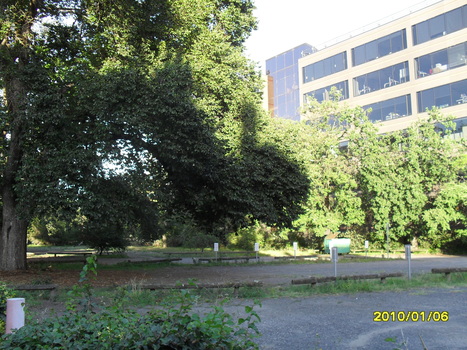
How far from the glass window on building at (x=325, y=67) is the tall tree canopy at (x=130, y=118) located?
31088 millimetres

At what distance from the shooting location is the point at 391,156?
110ft

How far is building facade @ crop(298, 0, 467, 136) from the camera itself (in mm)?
36094

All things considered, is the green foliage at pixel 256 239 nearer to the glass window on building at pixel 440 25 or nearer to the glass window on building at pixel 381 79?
the glass window on building at pixel 381 79

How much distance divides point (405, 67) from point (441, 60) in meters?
3.68

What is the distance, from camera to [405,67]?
4053 cm

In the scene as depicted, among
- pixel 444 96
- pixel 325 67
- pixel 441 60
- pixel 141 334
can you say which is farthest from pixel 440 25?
pixel 141 334

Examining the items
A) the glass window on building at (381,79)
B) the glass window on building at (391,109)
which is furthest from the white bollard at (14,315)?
the glass window on building at (381,79)

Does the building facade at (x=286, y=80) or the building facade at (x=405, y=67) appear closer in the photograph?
the building facade at (x=405, y=67)

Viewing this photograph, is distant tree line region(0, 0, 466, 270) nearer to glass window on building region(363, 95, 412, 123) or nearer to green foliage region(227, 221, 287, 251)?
green foliage region(227, 221, 287, 251)

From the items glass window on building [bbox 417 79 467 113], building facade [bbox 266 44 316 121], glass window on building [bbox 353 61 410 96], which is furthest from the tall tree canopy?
building facade [bbox 266 44 316 121]

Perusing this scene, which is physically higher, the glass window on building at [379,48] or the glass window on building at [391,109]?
the glass window on building at [379,48]

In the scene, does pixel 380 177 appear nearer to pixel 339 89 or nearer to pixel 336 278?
pixel 339 89

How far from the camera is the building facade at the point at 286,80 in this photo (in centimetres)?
5526

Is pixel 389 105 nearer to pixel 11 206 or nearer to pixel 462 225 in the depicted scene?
pixel 462 225
